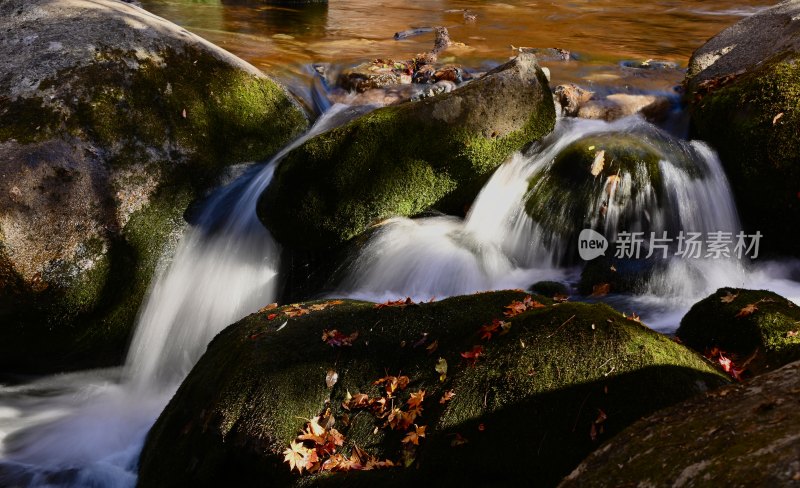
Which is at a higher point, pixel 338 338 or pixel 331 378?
pixel 338 338

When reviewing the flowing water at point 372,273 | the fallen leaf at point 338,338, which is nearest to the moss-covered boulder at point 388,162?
the flowing water at point 372,273

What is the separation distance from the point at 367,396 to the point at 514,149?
4.44 m

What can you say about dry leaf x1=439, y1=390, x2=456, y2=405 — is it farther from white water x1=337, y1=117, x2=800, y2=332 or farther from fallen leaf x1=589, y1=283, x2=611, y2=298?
fallen leaf x1=589, y1=283, x2=611, y2=298

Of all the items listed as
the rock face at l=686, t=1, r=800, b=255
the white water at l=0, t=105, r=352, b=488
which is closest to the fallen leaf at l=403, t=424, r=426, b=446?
the white water at l=0, t=105, r=352, b=488

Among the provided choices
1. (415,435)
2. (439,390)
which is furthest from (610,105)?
(415,435)

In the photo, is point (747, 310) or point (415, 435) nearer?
point (415, 435)

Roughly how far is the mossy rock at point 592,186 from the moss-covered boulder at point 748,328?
1975mm

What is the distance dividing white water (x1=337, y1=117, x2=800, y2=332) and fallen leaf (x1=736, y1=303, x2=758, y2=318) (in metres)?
1.41

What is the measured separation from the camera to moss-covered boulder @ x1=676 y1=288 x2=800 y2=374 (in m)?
4.24

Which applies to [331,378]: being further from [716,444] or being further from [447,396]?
[716,444]

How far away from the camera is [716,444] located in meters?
2.12

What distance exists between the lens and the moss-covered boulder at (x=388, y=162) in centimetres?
680

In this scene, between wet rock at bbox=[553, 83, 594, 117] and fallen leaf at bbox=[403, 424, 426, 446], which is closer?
fallen leaf at bbox=[403, 424, 426, 446]

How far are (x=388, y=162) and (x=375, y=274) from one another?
4.01 ft
